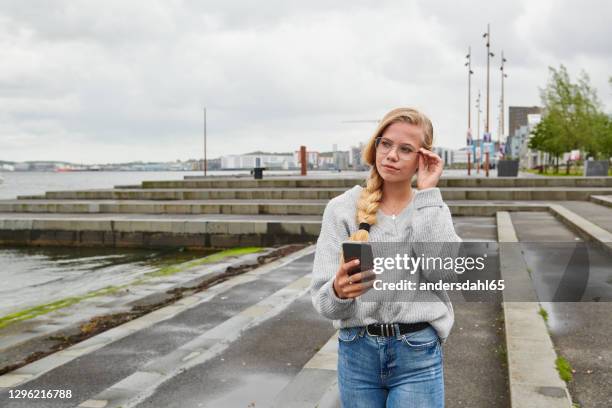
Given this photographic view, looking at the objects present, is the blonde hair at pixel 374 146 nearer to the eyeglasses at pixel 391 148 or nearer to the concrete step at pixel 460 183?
the eyeglasses at pixel 391 148

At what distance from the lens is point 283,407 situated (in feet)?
14.5

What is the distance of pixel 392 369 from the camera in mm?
2215

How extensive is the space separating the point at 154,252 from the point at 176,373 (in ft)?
50.1

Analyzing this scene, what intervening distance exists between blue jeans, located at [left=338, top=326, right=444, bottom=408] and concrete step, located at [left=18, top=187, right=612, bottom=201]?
2296 centimetres

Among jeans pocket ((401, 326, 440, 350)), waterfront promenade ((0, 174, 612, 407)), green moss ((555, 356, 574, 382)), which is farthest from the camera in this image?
waterfront promenade ((0, 174, 612, 407))

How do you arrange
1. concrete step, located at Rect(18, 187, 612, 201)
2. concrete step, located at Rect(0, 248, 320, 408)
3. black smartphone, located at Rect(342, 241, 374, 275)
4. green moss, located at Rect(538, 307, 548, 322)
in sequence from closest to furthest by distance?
black smartphone, located at Rect(342, 241, 374, 275) → concrete step, located at Rect(0, 248, 320, 408) → green moss, located at Rect(538, 307, 548, 322) → concrete step, located at Rect(18, 187, 612, 201)

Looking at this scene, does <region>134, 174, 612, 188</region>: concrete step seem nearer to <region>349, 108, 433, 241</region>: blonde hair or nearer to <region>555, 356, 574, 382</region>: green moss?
<region>555, 356, 574, 382</region>: green moss

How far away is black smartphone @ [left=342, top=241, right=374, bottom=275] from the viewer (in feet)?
6.46

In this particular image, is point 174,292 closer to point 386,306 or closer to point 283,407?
point 283,407

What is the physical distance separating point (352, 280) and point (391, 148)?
1.89 feet

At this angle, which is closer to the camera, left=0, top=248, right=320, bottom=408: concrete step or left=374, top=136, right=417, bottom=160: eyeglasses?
left=374, top=136, right=417, bottom=160: eyeglasses

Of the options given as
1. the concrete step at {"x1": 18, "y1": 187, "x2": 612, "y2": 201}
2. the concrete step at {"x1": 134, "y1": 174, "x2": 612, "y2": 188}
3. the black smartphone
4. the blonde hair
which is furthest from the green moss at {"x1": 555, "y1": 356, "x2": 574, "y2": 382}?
the concrete step at {"x1": 134, "y1": 174, "x2": 612, "y2": 188}

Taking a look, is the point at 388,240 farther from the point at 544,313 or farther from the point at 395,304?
the point at 544,313

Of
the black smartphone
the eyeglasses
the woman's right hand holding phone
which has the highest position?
the eyeglasses
